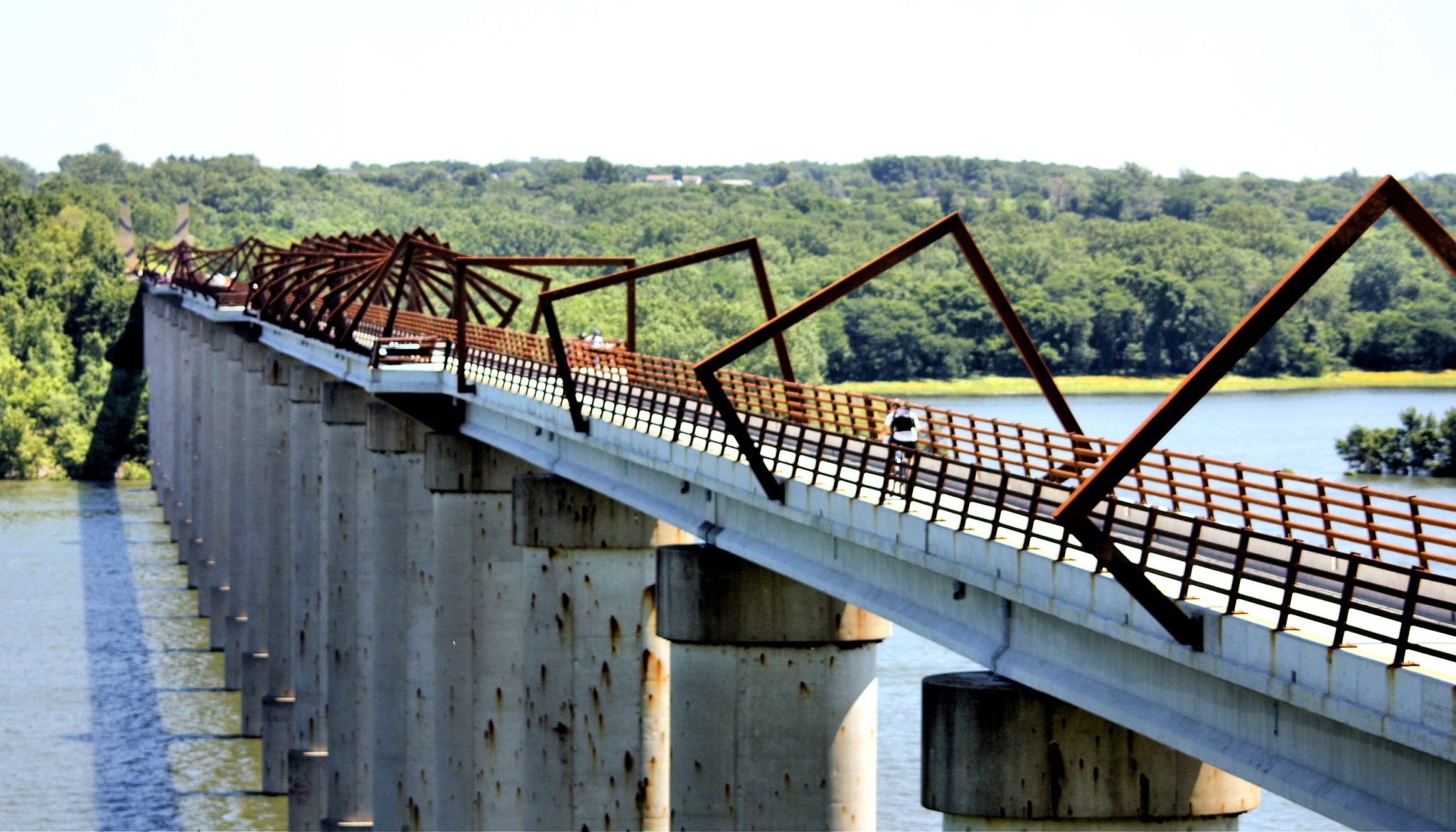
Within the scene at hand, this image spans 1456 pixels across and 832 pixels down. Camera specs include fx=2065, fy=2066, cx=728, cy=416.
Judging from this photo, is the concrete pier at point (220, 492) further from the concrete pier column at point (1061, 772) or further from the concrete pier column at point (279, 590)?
the concrete pier column at point (1061, 772)

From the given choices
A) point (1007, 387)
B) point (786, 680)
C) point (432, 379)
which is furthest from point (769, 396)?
point (1007, 387)

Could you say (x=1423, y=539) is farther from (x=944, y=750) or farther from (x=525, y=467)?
(x=525, y=467)

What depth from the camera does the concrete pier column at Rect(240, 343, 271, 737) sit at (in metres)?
52.2

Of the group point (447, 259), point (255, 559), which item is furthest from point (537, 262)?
point (255, 559)

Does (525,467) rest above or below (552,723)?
above

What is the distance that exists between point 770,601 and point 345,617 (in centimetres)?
2041

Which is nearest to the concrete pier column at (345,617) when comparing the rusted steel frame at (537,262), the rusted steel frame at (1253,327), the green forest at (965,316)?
the rusted steel frame at (537,262)

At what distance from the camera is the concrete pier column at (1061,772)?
52.8 ft

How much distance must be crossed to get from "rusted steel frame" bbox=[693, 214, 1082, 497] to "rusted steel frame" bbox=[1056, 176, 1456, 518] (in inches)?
267

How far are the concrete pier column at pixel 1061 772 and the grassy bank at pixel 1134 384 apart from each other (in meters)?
Answer: 110

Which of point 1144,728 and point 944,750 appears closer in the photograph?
point 1144,728

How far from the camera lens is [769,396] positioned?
24125mm

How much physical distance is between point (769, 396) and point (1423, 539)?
12.3m

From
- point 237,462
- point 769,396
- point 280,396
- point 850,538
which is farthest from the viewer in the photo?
point 237,462
